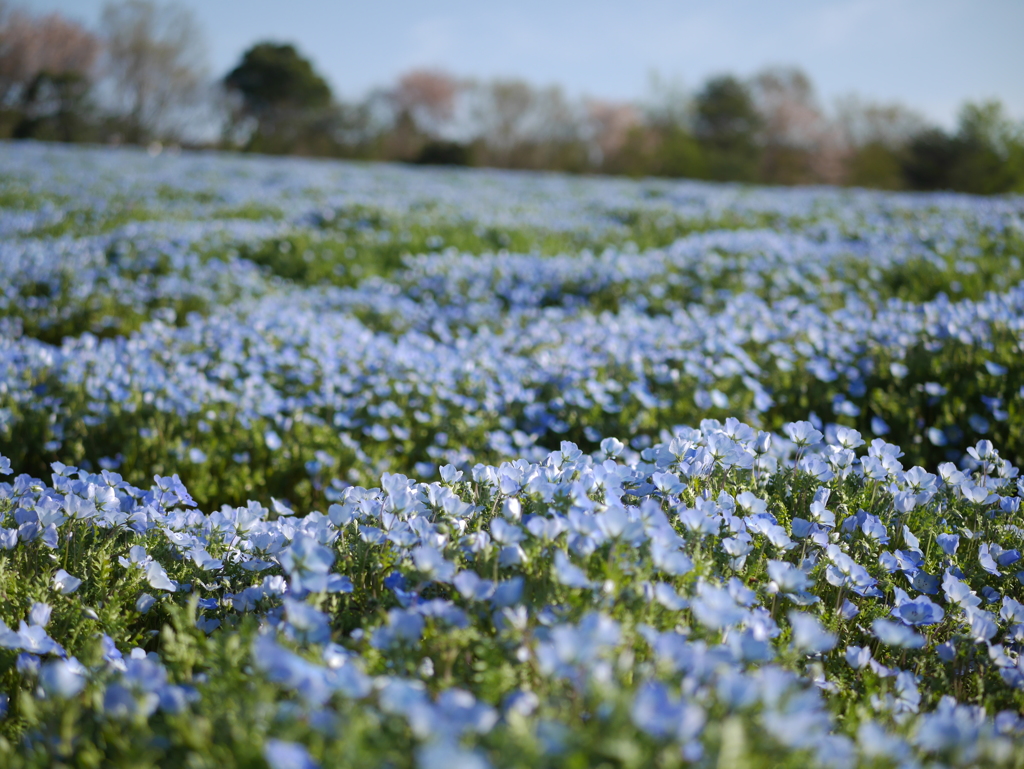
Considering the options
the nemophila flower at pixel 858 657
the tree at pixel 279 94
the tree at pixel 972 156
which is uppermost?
the tree at pixel 279 94

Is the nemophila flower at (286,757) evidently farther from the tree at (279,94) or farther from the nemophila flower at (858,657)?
the tree at (279,94)

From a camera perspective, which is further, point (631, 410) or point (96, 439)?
point (631, 410)

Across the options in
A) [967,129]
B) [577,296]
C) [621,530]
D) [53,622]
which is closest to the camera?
[621,530]

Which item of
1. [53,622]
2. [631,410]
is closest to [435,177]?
[631,410]

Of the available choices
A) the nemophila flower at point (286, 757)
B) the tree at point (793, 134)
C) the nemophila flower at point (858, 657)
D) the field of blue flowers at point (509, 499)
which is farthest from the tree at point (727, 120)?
the nemophila flower at point (286, 757)

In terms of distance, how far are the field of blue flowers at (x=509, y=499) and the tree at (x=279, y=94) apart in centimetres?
3689

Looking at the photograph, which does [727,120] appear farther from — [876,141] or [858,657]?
[858,657]

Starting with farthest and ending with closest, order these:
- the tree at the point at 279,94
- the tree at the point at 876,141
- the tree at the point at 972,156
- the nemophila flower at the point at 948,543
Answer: the tree at the point at 279,94, the tree at the point at 876,141, the tree at the point at 972,156, the nemophila flower at the point at 948,543

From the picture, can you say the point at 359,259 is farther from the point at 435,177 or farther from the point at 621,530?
the point at 435,177

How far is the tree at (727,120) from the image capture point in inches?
1335

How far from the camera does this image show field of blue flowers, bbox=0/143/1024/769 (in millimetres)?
1217

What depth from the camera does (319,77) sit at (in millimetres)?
42500

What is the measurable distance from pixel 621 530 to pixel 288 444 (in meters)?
2.65

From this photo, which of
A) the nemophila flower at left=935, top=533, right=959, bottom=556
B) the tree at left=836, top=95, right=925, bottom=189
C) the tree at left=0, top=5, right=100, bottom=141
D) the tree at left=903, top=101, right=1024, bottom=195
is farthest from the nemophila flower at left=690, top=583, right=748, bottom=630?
the tree at left=0, top=5, right=100, bottom=141
